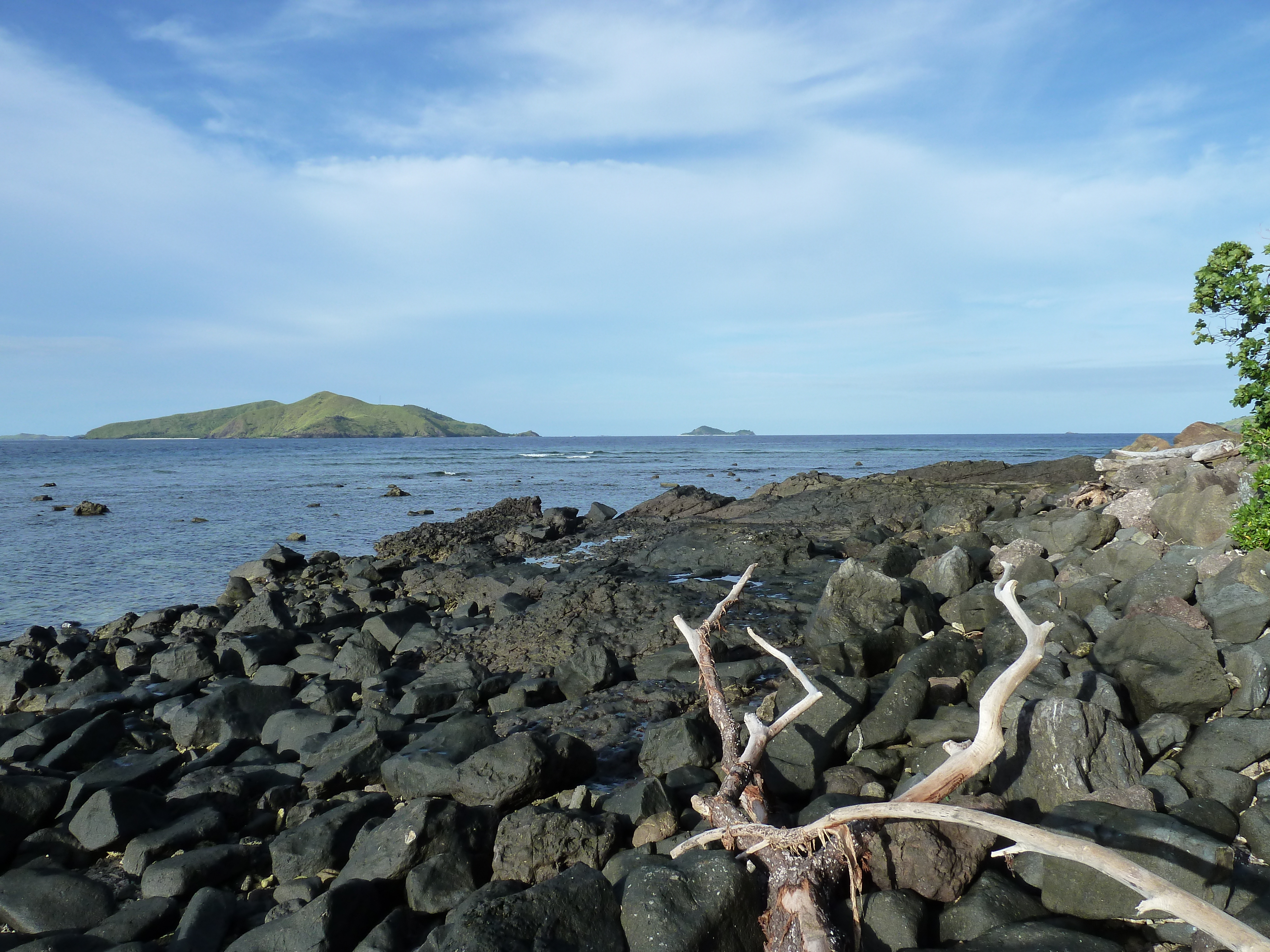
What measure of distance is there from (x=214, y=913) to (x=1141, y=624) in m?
8.24

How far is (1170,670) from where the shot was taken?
713cm

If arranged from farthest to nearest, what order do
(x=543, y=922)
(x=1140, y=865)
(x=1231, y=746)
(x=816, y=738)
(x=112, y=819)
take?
(x=816, y=738)
(x=112, y=819)
(x=1231, y=746)
(x=543, y=922)
(x=1140, y=865)

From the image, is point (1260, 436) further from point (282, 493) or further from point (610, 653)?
point (282, 493)

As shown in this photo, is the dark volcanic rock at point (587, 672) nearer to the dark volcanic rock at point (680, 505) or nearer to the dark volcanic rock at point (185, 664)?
the dark volcanic rock at point (185, 664)

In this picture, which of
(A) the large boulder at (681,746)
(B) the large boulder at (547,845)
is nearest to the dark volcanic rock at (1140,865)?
(B) the large boulder at (547,845)

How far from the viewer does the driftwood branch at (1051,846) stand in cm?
312

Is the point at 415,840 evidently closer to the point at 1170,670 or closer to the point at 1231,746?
the point at 1231,746

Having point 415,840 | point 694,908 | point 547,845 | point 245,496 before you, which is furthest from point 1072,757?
point 245,496

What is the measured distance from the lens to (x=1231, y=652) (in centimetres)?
741

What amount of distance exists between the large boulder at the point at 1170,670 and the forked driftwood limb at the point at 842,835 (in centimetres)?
206

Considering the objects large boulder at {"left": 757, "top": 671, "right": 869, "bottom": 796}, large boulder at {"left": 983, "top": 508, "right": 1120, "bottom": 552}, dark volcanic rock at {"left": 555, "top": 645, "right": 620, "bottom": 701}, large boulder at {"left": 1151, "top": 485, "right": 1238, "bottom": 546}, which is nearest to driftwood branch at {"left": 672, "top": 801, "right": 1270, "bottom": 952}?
large boulder at {"left": 757, "top": 671, "right": 869, "bottom": 796}

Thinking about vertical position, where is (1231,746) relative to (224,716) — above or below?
above

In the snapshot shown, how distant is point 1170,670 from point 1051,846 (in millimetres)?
4145

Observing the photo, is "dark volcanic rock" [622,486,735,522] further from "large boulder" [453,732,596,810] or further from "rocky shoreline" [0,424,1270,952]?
"large boulder" [453,732,596,810]
